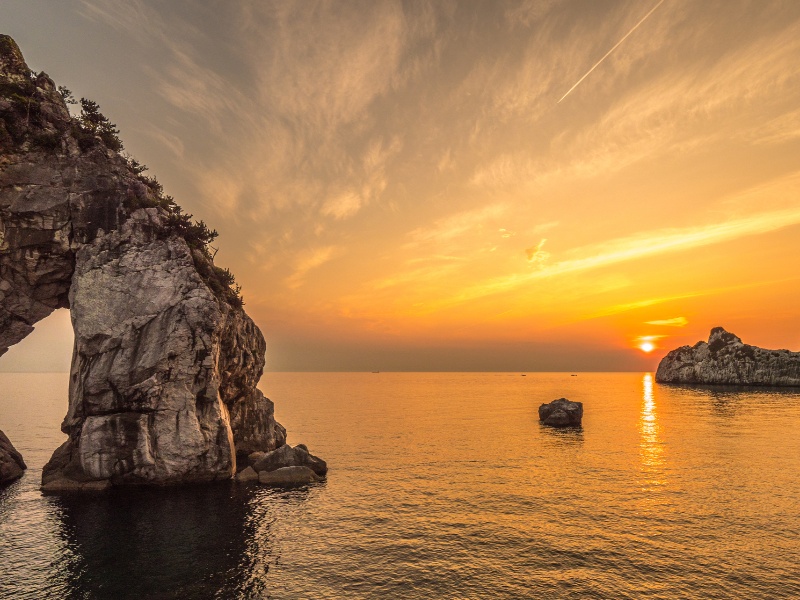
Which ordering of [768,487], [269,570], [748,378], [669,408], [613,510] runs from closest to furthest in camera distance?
1. [269,570]
2. [613,510]
3. [768,487]
4. [669,408]
5. [748,378]

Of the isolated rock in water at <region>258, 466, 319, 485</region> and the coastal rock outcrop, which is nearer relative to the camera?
the isolated rock in water at <region>258, 466, 319, 485</region>

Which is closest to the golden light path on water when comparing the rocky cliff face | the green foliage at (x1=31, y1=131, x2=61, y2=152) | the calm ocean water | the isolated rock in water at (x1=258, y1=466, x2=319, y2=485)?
the calm ocean water

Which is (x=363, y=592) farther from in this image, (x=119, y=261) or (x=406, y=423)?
(x=406, y=423)

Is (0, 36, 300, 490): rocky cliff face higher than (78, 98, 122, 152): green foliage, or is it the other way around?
(78, 98, 122, 152): green foliage

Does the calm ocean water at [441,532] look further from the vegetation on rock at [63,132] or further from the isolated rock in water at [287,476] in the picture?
the vegetation on rock at [63,132]

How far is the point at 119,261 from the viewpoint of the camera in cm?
4622

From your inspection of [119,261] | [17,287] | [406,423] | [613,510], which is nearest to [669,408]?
[406,423]

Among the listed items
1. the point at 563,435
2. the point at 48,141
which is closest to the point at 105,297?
the point at 48,141

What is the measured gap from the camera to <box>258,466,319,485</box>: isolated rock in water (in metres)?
45.4

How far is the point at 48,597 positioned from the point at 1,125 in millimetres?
45227

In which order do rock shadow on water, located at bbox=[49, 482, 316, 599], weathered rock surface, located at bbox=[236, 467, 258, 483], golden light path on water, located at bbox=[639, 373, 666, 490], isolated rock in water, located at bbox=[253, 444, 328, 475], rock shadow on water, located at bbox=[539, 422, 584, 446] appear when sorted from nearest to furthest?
1. rock shadow on water, located at bbox=[49, 482, 316, 599]
2. weathered rock surface, located at bbox=[236, 467, 258, 483]
3. golden light path on water, located at bbox=[639, 373, 666, 490]
4. isolated rock in water, located at bbox=[253, 444, 328, 475]
5. rock shadow on water, located at bbox=[539, 422, 584, 446]

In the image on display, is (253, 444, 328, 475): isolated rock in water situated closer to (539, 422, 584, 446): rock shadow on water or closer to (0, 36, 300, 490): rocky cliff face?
(0, 36, 300, 490): rocky cliff face

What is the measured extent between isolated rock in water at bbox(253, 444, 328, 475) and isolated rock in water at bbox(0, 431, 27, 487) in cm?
2516

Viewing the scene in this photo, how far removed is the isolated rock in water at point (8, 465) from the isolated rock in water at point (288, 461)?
25.2 meters
